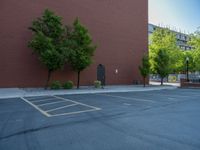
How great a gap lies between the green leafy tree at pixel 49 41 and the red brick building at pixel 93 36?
1.74m

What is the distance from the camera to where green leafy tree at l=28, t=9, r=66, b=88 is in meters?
18.3

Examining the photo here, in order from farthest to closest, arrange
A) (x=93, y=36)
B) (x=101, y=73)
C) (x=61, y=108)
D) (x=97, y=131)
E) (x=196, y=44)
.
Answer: (x=196, y=44) → (x=101, y=73) → (x=93, y=36) → (x=61, y=108) → (x=97, y=131)

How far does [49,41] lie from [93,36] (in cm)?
776

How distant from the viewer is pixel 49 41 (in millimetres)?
18422

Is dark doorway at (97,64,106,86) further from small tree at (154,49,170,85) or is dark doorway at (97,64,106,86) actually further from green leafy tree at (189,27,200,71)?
green leafy tree at (189,27,200,71)

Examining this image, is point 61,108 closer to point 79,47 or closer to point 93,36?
point 79,47

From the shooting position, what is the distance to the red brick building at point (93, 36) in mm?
19859

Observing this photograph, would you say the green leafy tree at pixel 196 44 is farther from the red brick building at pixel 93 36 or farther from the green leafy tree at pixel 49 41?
the green leafy tree at pixel 49 41

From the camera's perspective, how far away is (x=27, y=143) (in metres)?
4.89

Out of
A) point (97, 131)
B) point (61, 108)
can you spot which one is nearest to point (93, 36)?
point (61, 108)

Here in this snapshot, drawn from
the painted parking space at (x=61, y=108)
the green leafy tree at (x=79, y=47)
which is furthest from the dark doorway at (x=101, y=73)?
the painted parking space at (x=61, y=108)

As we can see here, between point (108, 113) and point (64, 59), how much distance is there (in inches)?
460

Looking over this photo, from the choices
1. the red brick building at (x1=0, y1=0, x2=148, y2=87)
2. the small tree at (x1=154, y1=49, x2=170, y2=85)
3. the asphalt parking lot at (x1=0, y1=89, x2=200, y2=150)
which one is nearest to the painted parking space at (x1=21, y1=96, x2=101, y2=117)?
the asphalt parking lot at (x1=0, y1=89, x2=200, y2=150)

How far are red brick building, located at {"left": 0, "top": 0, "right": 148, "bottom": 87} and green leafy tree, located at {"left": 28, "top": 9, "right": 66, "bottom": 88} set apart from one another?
1.74 m
